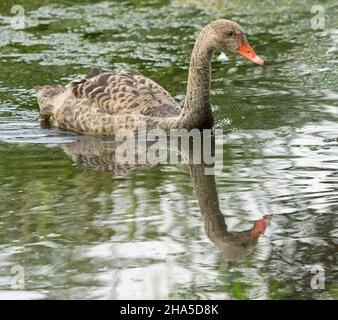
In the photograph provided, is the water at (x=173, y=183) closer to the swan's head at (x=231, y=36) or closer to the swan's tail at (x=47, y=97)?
the swan's tail at (x=47, y=97)

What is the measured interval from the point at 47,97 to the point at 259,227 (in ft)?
14.3

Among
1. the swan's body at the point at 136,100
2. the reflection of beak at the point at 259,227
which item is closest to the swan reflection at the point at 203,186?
the reflection of beak at the point at 259,227

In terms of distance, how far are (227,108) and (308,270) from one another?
4.52 m

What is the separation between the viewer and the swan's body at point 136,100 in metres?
9.20

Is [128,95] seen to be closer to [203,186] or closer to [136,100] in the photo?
[136,100]

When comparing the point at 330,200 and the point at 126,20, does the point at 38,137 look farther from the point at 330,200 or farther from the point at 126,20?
the point at 126,20

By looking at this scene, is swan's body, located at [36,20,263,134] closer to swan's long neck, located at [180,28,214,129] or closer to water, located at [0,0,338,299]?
swan's long neck, located at [180,28,214,129]

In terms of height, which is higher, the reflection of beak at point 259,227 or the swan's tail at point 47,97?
the swan's tail at point 47,97

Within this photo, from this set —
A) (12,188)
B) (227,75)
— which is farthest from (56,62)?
(12,188)

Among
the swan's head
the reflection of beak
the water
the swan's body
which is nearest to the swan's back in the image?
the swan's body

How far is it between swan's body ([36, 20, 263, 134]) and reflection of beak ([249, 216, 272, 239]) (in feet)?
8.74

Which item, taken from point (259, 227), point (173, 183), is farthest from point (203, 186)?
point (259, 227)

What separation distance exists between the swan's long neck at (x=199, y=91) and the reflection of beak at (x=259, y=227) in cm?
276
